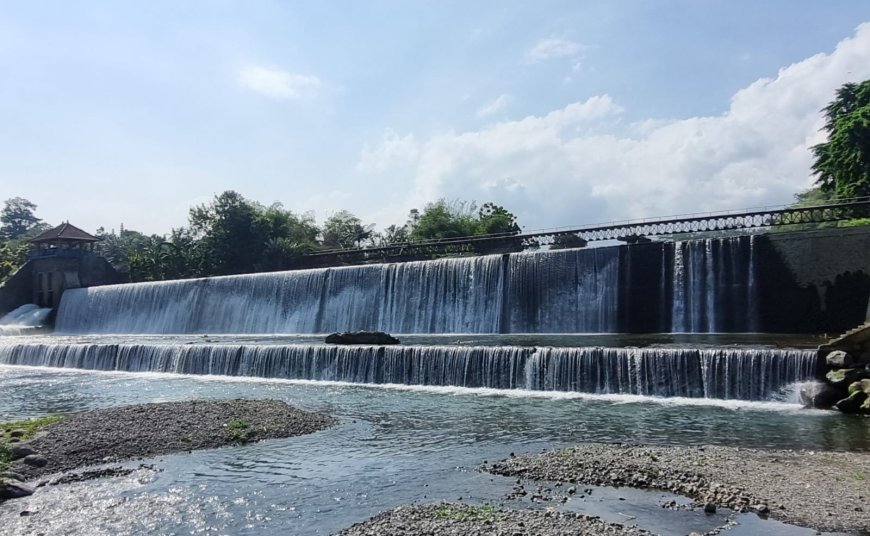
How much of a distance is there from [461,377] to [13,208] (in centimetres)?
10044

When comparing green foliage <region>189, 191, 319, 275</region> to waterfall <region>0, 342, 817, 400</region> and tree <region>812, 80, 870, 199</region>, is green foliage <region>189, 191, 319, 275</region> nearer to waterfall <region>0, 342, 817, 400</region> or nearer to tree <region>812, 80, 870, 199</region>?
waterfall <region>0, 342, 817, 400</region>

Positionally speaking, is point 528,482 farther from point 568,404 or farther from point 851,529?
point 568,404

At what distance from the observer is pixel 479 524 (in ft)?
22.3

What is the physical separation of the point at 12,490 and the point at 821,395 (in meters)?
13.3

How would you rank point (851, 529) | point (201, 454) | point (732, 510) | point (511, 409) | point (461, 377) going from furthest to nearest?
point (461, 377)
point (511, 409)
point (201, 454)
point (732, 510)
point (851, 529)

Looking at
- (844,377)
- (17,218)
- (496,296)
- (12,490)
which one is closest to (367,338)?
(496,296)

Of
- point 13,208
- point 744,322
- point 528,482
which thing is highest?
point 13,208

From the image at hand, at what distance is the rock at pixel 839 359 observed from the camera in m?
12.9

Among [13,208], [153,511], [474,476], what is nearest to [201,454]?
[153,511]

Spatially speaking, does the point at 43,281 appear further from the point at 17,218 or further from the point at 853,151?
the point at 17,218

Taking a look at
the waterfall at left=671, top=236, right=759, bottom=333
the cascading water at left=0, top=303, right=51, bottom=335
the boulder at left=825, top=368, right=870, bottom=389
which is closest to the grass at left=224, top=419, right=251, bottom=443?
the boulder at left=825, top=368, right=870, bottom=389

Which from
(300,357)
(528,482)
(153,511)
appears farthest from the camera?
(300,357)

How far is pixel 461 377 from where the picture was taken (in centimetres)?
1688

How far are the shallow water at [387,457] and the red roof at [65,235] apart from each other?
1189 inches
